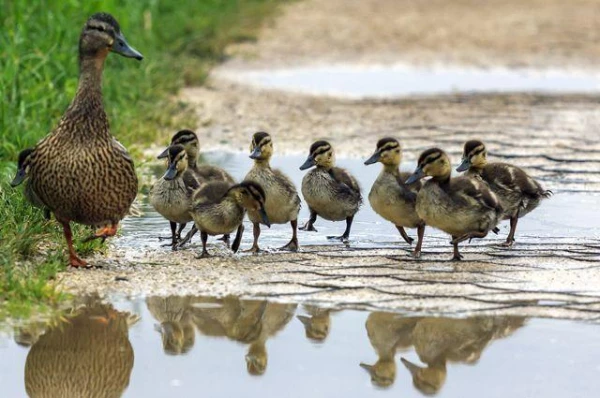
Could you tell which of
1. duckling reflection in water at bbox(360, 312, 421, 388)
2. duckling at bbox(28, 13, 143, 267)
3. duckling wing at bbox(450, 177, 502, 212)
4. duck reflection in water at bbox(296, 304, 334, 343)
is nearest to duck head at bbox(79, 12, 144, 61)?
duckling at bbox(28, 13, 143, 267)

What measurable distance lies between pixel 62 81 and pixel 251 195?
4875 millimetres

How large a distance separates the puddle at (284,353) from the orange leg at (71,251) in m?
0.83

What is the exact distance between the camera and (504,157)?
11.4 m

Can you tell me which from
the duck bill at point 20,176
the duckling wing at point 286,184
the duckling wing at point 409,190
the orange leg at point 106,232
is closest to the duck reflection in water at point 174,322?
the orange leg at point 106,232

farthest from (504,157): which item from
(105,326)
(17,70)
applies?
(105,326)

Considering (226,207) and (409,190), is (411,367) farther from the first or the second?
(409,190)

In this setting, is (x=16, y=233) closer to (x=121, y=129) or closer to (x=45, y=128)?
(x=45, y=128)

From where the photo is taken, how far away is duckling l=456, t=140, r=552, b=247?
8.84 meters

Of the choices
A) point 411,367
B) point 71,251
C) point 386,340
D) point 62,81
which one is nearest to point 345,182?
point 71,251

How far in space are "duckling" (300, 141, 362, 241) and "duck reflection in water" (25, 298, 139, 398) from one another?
2672 mm

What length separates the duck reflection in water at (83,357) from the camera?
223 inches

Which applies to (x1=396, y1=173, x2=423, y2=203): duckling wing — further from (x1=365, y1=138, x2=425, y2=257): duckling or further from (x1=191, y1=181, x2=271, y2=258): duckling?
(x1=191, y1=181, x2=271, y2=258): duckling

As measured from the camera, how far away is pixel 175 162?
8.73m

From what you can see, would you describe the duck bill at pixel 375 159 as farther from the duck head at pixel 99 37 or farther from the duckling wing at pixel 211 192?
the duck head at pixel 99 37
